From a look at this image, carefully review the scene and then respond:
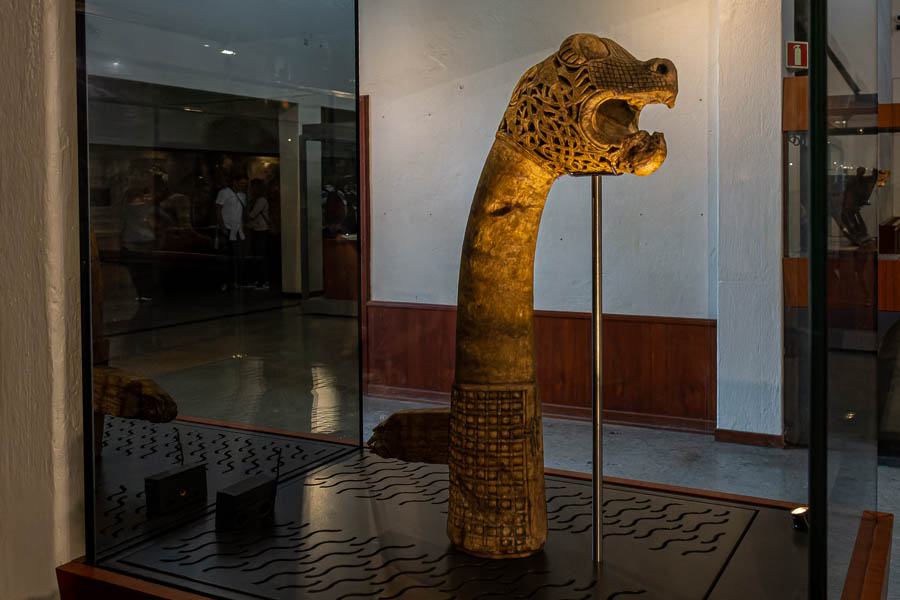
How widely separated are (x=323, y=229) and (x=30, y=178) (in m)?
0.45

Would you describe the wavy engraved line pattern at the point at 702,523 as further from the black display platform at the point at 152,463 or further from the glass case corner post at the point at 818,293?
the black display platform at the point at 152,463

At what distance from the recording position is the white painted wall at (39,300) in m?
1.18

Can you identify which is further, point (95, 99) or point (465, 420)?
point (95, 99)

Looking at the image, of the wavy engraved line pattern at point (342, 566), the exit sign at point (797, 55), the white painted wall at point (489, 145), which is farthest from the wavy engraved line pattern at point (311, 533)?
the exit sign at point (797, 55)

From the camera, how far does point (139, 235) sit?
47.1 inches

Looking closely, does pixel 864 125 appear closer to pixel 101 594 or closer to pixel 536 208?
pixel 536 208

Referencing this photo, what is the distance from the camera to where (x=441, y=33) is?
135 cm

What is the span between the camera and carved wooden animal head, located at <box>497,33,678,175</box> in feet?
2.95

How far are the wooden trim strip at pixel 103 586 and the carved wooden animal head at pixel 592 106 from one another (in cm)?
69

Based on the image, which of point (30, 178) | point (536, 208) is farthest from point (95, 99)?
point (536, 208)

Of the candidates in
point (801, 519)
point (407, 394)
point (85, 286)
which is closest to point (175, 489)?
point (85, 286)

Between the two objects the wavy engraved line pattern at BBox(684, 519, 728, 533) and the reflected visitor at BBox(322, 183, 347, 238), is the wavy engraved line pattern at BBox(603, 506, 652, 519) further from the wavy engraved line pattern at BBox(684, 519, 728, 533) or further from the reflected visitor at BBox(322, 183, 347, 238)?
the reflected visitor at BBox(322, 183, 347, 238)

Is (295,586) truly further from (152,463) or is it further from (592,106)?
(592,106)

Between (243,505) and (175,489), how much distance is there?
0.36 feet
